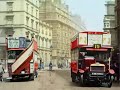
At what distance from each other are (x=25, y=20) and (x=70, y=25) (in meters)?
58.7

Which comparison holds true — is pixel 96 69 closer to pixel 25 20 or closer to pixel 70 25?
pixel 25 20

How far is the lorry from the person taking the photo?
32406 millimetres

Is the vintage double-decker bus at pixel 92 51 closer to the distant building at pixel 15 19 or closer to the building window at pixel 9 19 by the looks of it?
the distant building at pixel 15 19

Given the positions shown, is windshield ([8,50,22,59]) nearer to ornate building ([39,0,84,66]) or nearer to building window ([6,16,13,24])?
building window ([6,16,13,24])

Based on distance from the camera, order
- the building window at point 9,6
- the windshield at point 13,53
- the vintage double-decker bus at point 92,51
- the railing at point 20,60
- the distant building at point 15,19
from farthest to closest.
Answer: the building window at point 9,6 → the distant building at point 15,19 → the windshield at point 13,53 → the railing at point 20,60 → the vintage double-decker bus at point 92,51

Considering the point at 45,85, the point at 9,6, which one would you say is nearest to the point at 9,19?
the point at 9,6

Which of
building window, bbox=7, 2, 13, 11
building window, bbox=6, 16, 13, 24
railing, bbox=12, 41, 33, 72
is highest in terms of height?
building window, bbox=7, 2, 13, 11

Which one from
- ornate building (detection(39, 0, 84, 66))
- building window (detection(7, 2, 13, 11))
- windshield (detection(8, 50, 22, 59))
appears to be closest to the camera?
windshield (detection(8, 50, 22, 59))

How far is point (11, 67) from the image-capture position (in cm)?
3250

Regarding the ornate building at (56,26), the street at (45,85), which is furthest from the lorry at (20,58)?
the ornate building at (56,26)

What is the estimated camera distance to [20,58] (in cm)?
3238

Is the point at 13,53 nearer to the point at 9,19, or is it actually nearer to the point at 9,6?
the point at 9,19

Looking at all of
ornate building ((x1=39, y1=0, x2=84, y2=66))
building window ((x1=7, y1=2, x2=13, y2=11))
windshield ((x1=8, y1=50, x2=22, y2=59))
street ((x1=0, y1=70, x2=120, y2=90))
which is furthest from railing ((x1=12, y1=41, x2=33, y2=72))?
ornate building ((x1=39, y1=0, x2=84, y2=66))

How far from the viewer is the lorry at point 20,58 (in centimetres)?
3241
